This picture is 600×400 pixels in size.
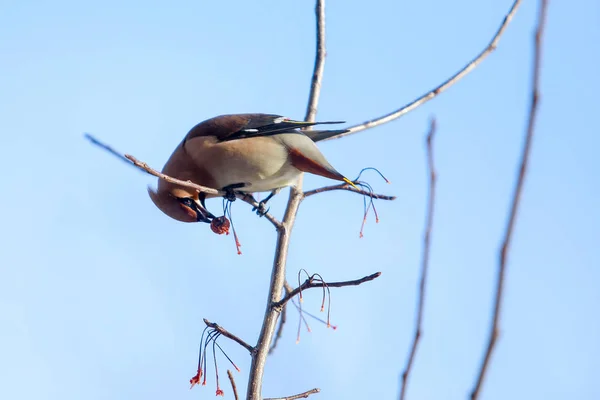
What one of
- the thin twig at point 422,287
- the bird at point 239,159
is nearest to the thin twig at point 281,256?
the bird at point 239,159

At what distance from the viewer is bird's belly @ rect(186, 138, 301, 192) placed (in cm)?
434

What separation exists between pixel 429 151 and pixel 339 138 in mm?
2913

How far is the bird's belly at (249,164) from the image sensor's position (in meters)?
4.34

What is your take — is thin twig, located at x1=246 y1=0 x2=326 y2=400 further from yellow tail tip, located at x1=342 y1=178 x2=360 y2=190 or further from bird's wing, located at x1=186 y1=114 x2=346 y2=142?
bird's wing, located at x1=186 y1=114 x2=346 y2=142

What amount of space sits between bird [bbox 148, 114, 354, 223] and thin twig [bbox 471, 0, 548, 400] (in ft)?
9.65

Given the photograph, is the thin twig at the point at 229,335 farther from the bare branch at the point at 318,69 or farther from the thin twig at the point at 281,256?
the bare branch at the point at 318,69

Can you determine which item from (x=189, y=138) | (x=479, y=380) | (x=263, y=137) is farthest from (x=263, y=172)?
(x=479, y=380)

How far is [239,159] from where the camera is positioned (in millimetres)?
4414

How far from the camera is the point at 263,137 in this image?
4480 millimetres

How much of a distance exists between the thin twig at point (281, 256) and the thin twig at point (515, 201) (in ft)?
5.35

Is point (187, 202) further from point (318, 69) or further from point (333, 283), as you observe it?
point (333, 283)

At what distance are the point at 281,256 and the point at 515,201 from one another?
2.17m

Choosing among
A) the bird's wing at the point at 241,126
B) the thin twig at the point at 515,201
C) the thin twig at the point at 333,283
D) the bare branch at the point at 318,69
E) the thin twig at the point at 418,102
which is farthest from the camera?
the bird's wing at the point at 241,126

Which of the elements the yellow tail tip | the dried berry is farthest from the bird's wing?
the yellow tail tip
